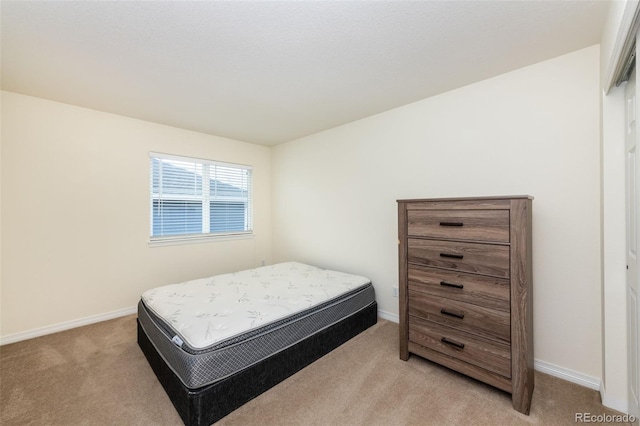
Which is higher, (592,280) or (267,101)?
(267,101)

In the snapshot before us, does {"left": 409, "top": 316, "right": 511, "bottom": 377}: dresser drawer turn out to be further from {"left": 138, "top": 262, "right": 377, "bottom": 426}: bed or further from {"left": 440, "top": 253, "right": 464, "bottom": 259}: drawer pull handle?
{"left": 138, "top": 262, "right": 377, "bottom": 426}: bed

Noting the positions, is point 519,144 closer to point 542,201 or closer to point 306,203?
point 542,201

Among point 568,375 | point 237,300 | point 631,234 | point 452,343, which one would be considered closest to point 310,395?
point 237,300

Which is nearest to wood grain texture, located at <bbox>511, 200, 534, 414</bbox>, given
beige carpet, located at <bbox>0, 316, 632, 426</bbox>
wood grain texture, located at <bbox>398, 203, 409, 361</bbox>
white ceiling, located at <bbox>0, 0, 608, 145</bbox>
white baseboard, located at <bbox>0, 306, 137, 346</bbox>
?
beige carpet, located at <bbox>0, 316, 632, 426</bbox>

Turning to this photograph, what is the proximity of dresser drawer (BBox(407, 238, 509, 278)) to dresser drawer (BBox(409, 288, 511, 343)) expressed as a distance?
0.25 m

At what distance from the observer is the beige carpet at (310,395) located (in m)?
1.53

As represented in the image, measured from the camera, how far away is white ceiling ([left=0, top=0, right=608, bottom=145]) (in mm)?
1466

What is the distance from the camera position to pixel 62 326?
8.79 feet

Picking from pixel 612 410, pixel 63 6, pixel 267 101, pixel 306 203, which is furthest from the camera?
pixel 306 203

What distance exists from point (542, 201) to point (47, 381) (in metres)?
3.83

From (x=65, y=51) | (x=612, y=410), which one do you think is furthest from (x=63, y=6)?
(x=612, y=410)

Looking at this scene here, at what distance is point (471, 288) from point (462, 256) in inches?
8.7

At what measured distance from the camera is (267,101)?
2652 mm

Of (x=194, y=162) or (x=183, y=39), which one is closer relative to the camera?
(x=183, y=39)
